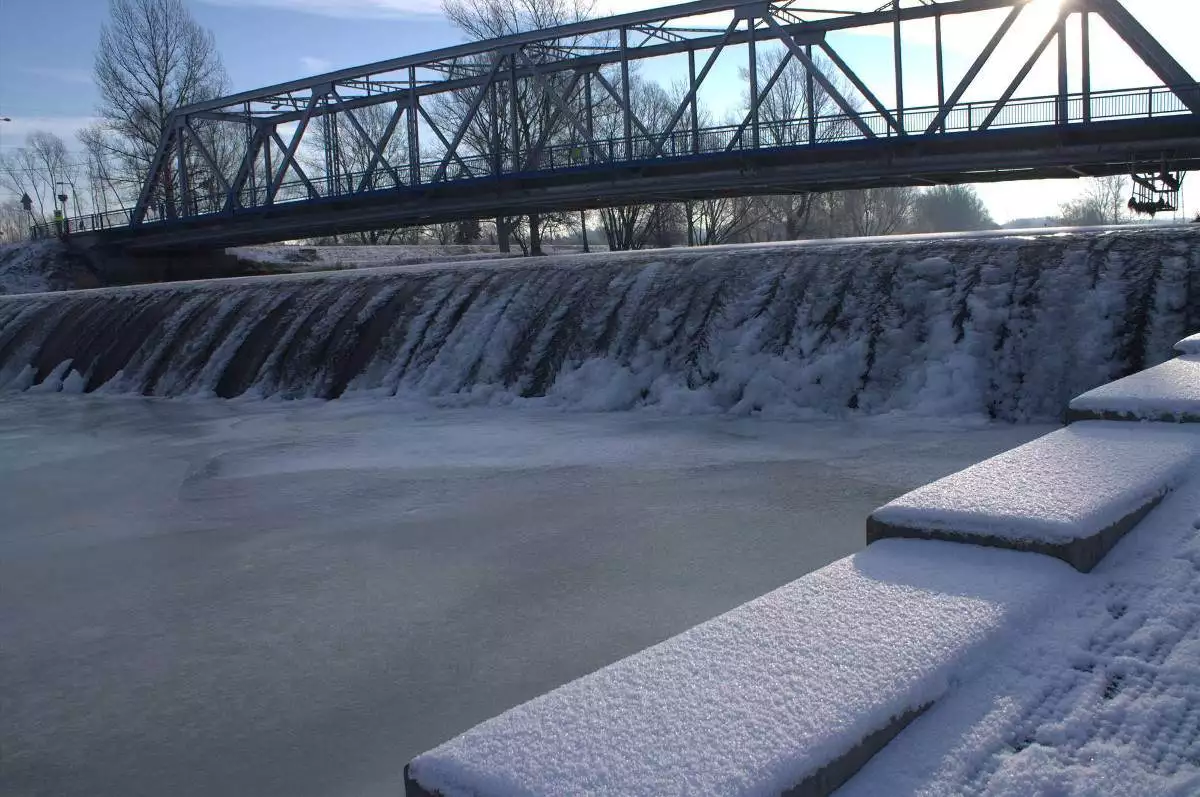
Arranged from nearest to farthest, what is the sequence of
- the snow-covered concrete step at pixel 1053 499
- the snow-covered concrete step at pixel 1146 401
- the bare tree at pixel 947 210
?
the snow-covered concrete step at pixel 1053 499, the snow-covered concrete step at pixel 1146 401, the bare tree at pixel 947 210

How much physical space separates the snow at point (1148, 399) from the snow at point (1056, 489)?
146 mm

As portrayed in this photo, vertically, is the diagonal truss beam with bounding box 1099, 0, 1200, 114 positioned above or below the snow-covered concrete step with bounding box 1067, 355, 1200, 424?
above

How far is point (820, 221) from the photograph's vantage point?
52406 mm

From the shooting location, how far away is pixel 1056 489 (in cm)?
225

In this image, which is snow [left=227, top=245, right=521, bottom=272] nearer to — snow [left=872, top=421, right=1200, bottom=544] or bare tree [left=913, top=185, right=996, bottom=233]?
snow [left=872, top=421, right=1200, bottom=544]

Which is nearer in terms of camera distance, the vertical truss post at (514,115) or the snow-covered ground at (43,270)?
the vertical truss post at (514,115)

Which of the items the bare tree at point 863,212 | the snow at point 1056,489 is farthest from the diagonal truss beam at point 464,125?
the bare tree at point 863,212

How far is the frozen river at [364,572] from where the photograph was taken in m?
2.28

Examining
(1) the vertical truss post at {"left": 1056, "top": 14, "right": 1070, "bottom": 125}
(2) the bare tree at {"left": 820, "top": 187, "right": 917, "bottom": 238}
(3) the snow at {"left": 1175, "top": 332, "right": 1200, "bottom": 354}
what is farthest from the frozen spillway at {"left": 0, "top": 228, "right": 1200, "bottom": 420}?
(2) the bare tree at {"left": 820, "top": 187, "right": 917, "bottom": 238}

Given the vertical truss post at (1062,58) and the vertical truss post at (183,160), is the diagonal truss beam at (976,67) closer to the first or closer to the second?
the vertical truss post at (1062,58)

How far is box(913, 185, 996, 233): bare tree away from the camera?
3270 inches

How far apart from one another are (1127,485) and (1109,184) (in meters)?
76.0

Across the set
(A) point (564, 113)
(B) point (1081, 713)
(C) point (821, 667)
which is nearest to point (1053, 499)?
(B) point (1081, 713)

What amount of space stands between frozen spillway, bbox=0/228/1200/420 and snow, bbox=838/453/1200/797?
175 inches
